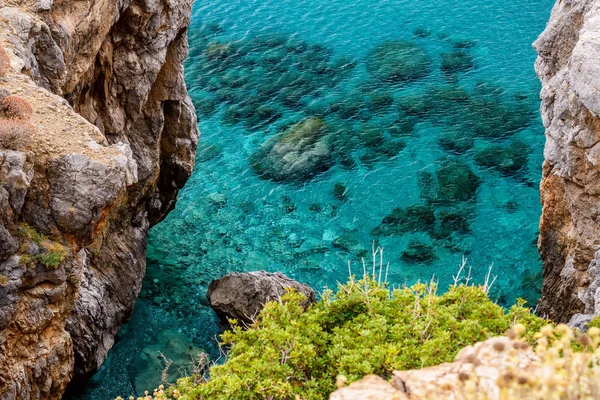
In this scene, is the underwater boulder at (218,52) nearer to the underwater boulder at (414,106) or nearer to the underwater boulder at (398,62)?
the underwater boulder at (398,62)

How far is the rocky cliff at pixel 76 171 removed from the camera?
1995cm

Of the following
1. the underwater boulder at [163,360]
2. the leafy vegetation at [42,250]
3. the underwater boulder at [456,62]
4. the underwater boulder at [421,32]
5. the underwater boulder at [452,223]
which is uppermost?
the leafy vegetation at [42,250]

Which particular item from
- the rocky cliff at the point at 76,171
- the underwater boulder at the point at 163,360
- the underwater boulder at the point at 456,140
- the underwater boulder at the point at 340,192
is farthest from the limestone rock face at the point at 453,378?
the underwater boulder at the point at 456,140

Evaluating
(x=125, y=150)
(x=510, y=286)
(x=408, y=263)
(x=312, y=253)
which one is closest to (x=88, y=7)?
(x=125, y=150)

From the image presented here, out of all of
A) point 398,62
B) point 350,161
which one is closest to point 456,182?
point 350,161

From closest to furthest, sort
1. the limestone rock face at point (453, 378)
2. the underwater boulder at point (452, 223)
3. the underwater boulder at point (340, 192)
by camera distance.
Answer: the limestone rock face at point (453, 378)
the underwater boulder at point (452, 223)
the underwater boulder at point (340, 192)

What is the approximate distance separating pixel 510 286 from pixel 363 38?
27334 mm

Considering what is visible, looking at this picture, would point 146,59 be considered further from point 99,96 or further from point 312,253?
point 312,253

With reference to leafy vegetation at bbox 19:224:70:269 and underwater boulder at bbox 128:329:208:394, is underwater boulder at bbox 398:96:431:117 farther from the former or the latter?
leafy vegetation at bbox 19:224:70:269

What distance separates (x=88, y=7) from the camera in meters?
24.8

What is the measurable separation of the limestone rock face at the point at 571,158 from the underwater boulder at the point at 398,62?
772 inches

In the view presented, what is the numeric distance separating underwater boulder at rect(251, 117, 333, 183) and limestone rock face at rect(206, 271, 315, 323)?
34.9 feet

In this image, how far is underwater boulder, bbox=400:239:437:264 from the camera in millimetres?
35969

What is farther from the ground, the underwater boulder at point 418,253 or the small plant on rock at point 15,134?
the small plant on rock at point 15,134
